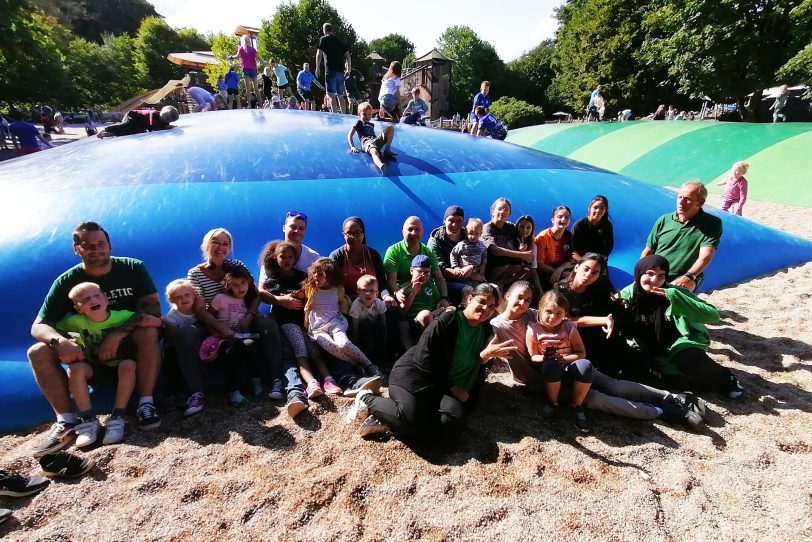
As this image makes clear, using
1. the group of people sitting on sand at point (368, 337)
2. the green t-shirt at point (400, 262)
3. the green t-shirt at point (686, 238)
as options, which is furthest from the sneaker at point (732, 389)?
the green t-shirt at point (400, 262)

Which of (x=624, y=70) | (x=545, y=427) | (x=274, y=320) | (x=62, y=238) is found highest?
(x=624, y=70)

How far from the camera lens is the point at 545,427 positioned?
Answer: 2.68m

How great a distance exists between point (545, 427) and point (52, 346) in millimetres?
2944

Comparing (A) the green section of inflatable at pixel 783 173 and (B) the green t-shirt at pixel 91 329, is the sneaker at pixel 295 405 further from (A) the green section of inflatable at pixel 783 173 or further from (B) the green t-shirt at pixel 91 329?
(A) the green section of inflatable at pixel 783 173

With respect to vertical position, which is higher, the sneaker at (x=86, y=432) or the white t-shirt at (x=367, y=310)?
the white t-shirt at (x=367, y=310)

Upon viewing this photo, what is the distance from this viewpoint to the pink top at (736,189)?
637cm

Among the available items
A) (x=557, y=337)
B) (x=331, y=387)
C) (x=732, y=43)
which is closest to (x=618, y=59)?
(x=732, y=43)

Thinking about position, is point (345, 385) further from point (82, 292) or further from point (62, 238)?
point (62, 238)

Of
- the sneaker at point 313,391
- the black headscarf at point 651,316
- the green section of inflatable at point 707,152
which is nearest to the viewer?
the sneaker at point 313,391

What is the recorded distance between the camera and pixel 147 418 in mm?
2604

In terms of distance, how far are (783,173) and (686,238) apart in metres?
7.56

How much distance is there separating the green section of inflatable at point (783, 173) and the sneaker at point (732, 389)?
713 cm

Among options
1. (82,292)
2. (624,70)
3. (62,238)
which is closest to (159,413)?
(82,292)

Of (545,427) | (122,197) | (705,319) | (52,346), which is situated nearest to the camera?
(52,346)
